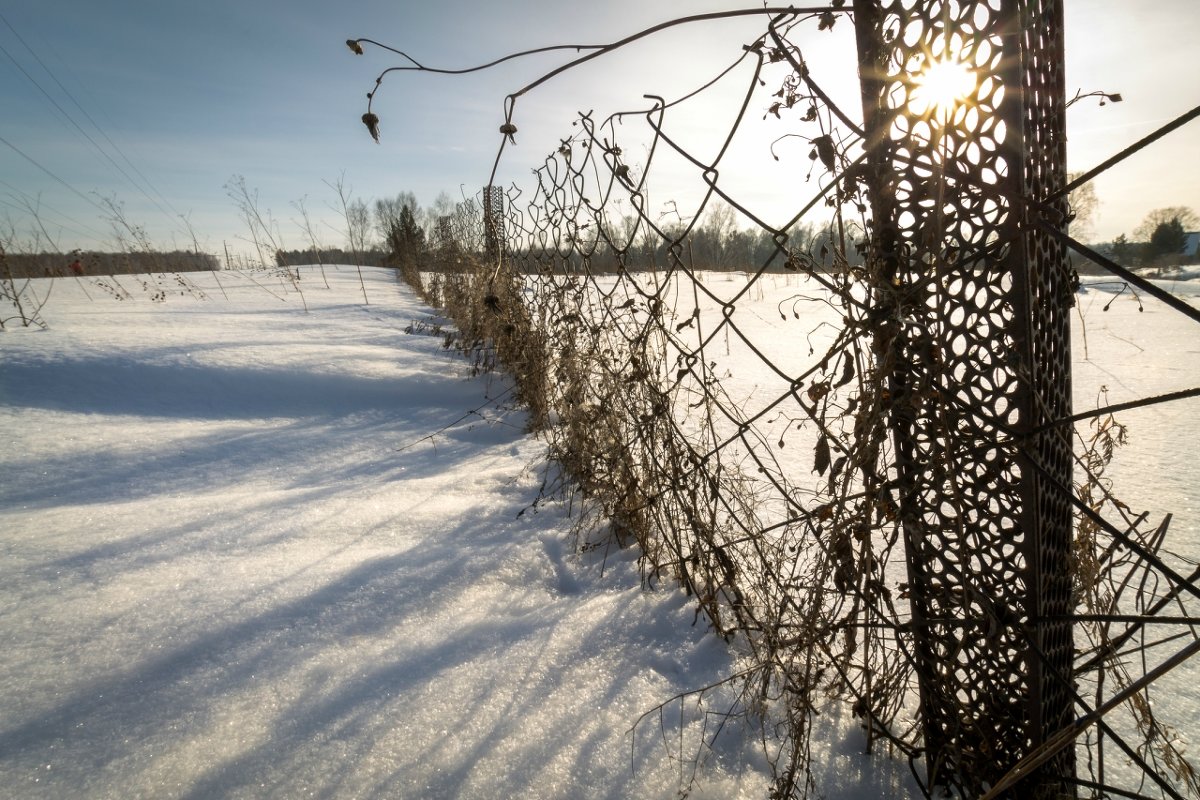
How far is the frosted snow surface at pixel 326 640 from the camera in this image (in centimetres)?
83

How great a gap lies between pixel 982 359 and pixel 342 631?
123 centimetres

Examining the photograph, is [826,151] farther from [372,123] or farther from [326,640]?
[326,640]

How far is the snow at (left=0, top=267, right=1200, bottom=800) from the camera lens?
2.74 feet

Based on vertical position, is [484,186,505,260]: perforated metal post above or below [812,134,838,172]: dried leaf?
above

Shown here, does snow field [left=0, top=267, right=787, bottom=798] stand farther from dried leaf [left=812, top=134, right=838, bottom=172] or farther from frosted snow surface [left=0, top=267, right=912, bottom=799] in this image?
dried leaf [left=812, top=134, right=838, bottom=172]

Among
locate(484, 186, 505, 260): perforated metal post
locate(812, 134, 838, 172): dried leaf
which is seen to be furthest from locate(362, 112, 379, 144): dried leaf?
locate(484, 186, 505, 260): perforated metal post

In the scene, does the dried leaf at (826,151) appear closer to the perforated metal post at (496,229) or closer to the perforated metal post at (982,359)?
the perforated metal post at (982,359)

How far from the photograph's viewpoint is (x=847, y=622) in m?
0.86

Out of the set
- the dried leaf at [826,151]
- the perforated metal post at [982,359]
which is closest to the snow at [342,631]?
the perforated metal post at [982,359]

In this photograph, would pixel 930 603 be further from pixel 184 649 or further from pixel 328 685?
pixel 184 649

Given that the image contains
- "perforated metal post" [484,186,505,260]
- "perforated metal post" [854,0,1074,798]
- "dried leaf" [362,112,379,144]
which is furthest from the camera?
"perforated metal post" [484,186,505,260]

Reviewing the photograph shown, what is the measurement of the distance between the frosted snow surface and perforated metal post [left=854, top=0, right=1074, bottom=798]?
0.26m

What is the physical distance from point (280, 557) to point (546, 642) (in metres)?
0.72

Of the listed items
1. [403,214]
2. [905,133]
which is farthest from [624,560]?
[403,214]
